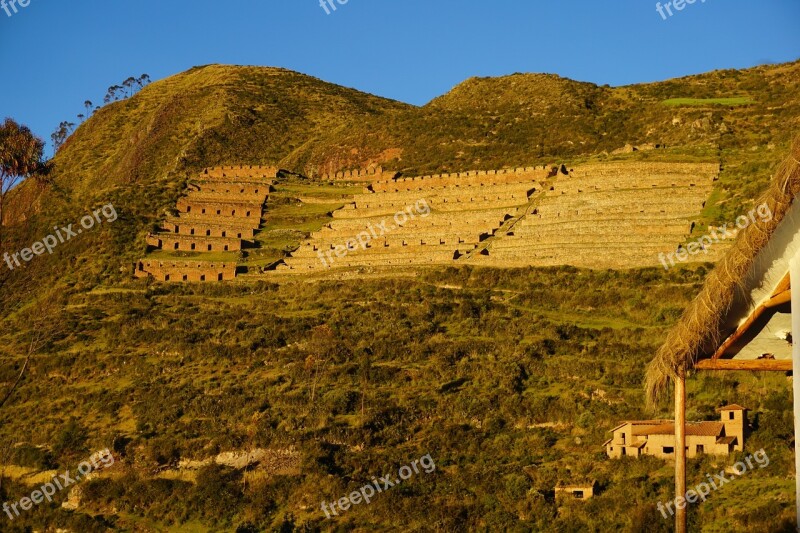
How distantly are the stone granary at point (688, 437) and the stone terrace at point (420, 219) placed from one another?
77.4ft

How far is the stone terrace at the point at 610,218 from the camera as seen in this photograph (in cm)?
4850

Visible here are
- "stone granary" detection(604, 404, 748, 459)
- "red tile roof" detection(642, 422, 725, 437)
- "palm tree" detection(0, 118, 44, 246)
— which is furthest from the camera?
"red tile roof" detection(642, 422, 725, 437)

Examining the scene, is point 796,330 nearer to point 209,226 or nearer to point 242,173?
point 209,226

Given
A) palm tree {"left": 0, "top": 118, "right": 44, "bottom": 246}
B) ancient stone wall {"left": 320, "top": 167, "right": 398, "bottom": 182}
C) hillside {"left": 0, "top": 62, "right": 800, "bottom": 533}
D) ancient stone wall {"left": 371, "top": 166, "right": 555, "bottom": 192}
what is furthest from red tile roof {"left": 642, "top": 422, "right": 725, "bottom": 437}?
ancient stone wall {"left": 320, "top": 167, "right": 398, "bottom": 182}

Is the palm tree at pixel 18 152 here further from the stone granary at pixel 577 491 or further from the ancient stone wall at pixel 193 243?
the ancient stone wall at pixel 193 243

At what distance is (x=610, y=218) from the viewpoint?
52.2 m

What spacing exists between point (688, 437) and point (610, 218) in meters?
25.4

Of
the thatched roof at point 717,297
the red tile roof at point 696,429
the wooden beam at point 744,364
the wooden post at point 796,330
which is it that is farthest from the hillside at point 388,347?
the wooden post at point 796,330

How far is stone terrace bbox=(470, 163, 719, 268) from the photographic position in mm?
48500

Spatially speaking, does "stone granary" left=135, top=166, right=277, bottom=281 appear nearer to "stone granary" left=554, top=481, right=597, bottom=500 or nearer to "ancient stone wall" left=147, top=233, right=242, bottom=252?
"ancient stone wall" left=147, top=233, right=242, bottom=252

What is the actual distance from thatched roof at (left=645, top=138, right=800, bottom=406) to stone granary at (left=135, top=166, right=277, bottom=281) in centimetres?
4922

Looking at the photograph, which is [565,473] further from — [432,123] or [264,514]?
[432,123]

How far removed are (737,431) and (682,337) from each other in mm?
23326

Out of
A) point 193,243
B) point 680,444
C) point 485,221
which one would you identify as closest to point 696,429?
point 680,444
